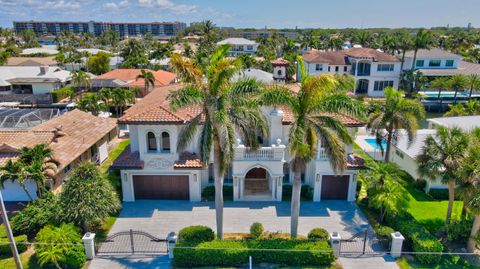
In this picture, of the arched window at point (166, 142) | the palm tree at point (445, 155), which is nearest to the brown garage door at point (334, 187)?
the palm tree at point (445, 155)

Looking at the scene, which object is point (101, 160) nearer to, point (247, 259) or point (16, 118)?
point (16, 118)

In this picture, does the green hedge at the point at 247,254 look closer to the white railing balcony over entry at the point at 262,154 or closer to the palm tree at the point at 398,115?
the white railing balcony over entry at the point at 262,154

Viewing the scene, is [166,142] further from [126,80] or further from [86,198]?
[126,80]

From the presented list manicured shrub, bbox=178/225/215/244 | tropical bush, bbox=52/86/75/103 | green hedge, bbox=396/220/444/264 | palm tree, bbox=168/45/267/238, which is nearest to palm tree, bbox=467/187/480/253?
green hedge, bbox=396/220/444/264

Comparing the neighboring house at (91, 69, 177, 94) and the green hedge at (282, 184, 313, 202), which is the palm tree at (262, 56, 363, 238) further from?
the neighboring house at (91, 69, 177, 94)

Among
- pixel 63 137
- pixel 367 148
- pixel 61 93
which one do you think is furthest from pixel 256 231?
pixel 61 93

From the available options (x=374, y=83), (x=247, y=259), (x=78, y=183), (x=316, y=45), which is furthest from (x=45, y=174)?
(x=316, y=45)
